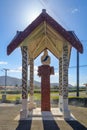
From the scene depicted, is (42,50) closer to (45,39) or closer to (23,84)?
(45,39)

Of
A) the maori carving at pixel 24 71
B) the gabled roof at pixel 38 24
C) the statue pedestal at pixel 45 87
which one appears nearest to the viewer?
the gabled roof at pixel 38 24

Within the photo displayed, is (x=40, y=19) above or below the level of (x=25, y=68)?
above

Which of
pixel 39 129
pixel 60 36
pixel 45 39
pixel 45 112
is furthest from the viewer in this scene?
pixel 45 39

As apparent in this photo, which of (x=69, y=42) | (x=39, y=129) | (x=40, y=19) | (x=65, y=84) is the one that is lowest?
(x=39, y=129)

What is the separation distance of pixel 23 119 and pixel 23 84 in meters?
2.42

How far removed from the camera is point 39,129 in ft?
43.6

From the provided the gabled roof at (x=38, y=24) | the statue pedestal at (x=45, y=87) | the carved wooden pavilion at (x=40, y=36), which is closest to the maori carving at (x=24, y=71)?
the carved wooden pavilion at (x=40, y=36)

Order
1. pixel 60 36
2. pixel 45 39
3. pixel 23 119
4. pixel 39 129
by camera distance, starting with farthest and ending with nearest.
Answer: pixel 45 39 → pixel 60 36 → pixel 23 119 → pixel 39 129

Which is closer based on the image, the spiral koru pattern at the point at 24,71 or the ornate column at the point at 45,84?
the spiral koru pattern at the point at 24,71

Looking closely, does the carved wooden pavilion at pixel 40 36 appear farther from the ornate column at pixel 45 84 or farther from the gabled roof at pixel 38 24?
the ornate column at pixel 45 84

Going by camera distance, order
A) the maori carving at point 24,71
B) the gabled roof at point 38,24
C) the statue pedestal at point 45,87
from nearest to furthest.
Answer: the gabled roof at point 38,24 < the maori carving at point 24,71 < the statue pedestal at point 45,87

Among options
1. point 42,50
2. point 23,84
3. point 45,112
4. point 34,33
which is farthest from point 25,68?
point 42,50

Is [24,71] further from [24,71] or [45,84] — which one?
[45,84]

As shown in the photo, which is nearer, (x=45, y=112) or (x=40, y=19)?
(x=40, y=19)
